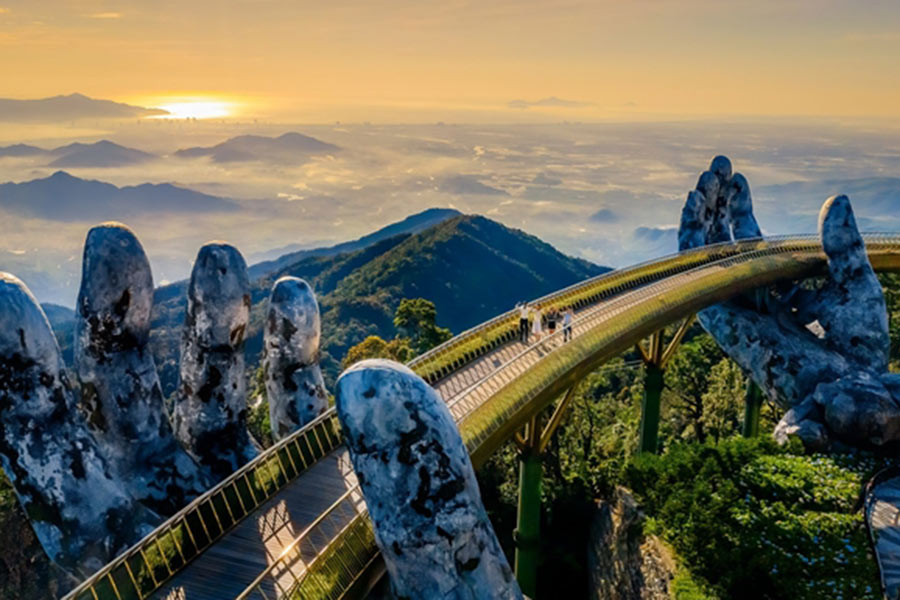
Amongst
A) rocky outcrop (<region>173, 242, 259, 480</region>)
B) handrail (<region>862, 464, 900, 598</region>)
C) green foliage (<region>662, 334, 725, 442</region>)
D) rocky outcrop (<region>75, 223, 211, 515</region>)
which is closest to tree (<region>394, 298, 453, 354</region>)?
green foliage (<region>662, 334, 725, 442</region>)

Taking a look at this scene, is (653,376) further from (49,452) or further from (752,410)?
(49,452)

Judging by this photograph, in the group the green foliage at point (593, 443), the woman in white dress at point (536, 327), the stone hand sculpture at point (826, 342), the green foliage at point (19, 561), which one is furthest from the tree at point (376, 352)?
the green foliage at point (19, 561)

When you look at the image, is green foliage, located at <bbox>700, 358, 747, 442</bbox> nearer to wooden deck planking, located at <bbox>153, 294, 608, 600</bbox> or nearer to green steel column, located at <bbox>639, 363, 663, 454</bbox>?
green steel column, located at <bbox>639, 363, 663, 454</bbox>

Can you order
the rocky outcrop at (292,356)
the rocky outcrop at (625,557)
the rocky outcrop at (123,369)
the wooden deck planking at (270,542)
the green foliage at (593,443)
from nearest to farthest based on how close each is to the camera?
the wooden deck planking at (270,542) → the rocky outcrop at (123,369) → the rocky outcrop at (292,356) → the rocky outcrop at (625,557) → the green foliage at (593,443)

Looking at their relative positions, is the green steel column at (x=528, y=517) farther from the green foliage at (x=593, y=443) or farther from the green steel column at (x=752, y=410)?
the green steel column at (x=752, y=410)

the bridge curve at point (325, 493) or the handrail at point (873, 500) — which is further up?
the bridge curve at point (325, 493)

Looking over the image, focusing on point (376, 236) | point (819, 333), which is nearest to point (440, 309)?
point (819, 333)

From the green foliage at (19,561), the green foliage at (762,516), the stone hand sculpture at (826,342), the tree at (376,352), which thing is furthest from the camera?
the tree at (376,352)
